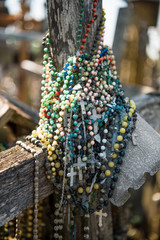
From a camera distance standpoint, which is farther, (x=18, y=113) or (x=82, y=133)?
(x=18, y=113)

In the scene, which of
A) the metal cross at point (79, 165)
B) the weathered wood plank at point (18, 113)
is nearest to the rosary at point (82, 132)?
the metal cross at point (79, 165)

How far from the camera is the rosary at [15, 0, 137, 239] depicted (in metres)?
1.27

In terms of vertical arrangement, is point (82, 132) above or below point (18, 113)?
above

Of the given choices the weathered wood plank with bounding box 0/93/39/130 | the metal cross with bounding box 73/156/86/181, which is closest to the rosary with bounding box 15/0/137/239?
the metal cross with bounding box 73/156/86/181

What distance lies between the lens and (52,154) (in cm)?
131

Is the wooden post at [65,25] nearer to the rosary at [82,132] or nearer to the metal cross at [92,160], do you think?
the rosary at [82,132]

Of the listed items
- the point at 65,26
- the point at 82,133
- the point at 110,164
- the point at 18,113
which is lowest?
the point at 18,113

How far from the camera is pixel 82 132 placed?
1.29m

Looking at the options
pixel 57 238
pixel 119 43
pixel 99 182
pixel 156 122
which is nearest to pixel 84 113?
pixel 99 182

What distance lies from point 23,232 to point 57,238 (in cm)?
67

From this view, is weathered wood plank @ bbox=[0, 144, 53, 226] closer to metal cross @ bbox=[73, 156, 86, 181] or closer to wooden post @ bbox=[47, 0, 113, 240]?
metal cross @ bbox=[73, 156, 86, 181]

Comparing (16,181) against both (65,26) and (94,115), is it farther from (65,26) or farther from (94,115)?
(65,26)

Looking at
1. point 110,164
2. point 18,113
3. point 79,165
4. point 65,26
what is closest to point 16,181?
point 79,165

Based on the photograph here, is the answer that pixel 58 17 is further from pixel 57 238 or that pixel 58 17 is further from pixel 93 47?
pixel 57 238
